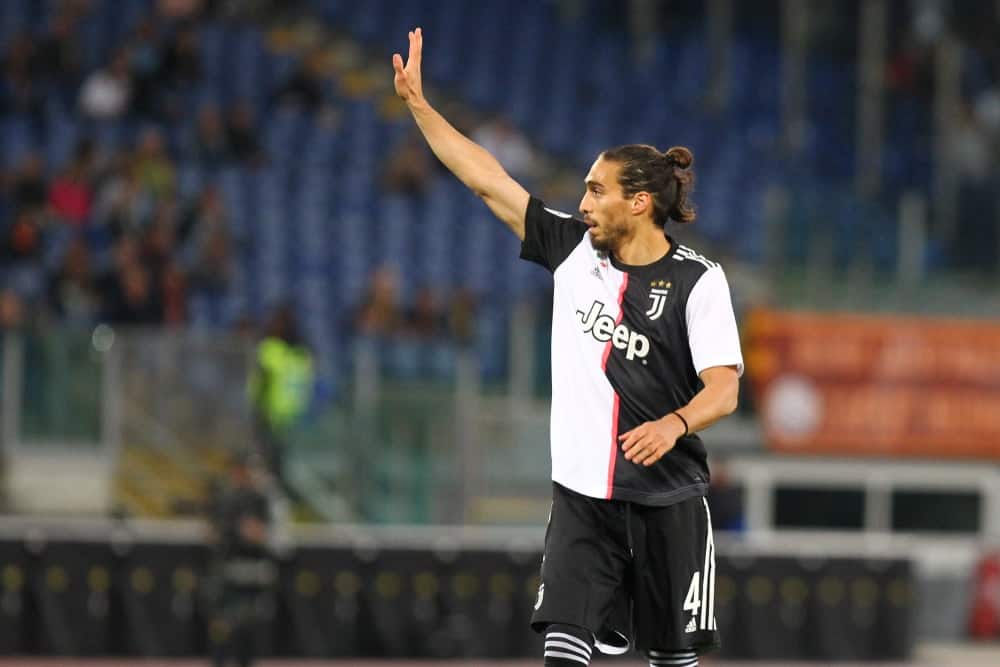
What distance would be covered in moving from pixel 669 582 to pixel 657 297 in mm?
984

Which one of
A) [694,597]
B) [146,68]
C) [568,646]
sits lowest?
[568,646]

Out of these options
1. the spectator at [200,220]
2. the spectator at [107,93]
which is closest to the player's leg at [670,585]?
the spectator at [200,220]

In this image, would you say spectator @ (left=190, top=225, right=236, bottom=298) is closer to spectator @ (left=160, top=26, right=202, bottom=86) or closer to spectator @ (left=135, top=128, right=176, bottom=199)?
spectator @ (left=135, top=128, right=176, bottom=199)

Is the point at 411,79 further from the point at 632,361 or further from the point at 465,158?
the point at 632,361

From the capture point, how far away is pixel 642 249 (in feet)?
24.6

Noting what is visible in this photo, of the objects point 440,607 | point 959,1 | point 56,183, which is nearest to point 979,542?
point 440,607

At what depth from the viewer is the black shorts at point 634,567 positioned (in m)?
7.30

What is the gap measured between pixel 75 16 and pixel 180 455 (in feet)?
24.4

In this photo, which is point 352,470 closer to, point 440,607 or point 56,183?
point 440,607

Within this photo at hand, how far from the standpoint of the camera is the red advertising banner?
72.9 ft

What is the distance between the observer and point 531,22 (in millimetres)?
27953

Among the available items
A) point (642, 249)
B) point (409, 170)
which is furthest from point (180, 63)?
point (642, 249)

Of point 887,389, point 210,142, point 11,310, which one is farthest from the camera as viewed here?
point 210,142

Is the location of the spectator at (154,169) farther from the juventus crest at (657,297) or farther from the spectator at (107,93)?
the juventus crest at (657,297)
